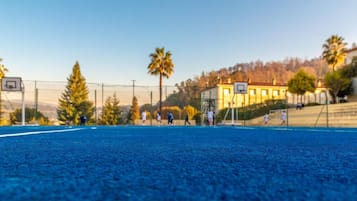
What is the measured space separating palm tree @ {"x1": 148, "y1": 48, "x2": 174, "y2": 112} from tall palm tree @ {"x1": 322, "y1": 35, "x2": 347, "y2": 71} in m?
19.6

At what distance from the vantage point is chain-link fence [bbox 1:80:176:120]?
24.6 m

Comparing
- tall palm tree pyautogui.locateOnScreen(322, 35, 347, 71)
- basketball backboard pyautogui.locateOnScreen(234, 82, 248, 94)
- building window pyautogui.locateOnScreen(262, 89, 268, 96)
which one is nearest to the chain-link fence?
basketball backboard pyautogui.locateOnScreen(234, 82, 248, 94)

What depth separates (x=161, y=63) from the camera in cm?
3253

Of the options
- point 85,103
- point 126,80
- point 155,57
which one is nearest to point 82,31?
point 126,80

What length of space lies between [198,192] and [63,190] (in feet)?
1.70

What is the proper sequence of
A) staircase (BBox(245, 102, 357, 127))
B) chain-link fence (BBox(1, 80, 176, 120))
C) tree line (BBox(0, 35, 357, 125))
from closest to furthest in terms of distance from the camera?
1. staircase (BBox(245, 102, 357, 127))
2. chain-link fence (BBox(1, 80, 176, 120))
3. tree line (BBox(0, 35, 357, 125))

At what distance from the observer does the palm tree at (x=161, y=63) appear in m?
32.4

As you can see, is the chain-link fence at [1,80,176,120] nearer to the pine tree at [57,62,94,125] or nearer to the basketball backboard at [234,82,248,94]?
the pine tree at [57,62,94,125]

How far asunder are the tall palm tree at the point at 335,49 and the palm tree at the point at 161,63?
19.6 meters

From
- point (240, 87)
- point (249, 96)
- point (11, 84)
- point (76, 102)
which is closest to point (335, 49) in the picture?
point (249, 96)

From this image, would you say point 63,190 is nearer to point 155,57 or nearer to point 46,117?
point 46,117

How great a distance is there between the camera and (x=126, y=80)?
27.5 meters

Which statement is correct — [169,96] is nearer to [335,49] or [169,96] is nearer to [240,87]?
[240,87]

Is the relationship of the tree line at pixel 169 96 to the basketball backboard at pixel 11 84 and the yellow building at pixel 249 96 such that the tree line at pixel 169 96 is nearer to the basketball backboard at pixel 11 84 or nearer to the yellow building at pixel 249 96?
the yellow building at pixel 249 96
